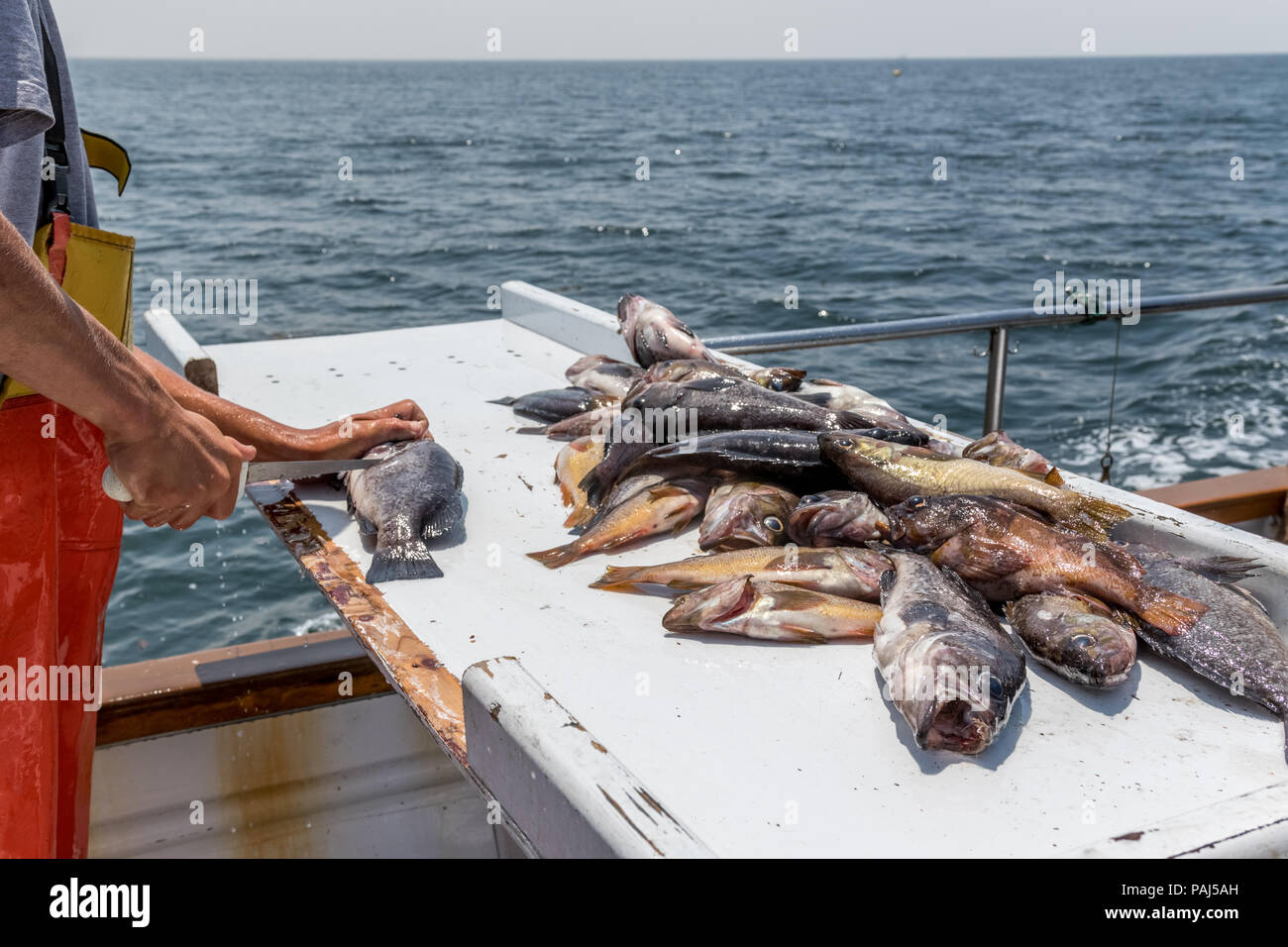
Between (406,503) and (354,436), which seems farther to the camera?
(354,436)

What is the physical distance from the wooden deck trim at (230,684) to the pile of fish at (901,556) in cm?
106

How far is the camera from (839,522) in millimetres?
2328

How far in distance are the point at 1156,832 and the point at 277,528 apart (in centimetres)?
211

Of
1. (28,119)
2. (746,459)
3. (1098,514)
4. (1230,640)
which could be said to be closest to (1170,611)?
(1230,640)

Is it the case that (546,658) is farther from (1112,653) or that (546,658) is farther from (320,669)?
(320,669)

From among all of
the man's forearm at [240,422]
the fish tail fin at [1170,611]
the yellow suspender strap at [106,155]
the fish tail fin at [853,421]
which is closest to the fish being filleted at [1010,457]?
the fish tail fin at [853,421]

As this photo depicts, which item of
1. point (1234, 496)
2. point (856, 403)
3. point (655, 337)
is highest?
point (655, 337)

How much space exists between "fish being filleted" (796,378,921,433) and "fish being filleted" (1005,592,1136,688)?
93 cm

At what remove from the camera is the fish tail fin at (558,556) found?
96.7 inches

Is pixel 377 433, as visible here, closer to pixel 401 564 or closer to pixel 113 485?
pixel 401 564

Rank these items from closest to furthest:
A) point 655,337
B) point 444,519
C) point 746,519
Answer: point 746,519, point 444,519, point 655,337

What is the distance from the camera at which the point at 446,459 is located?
9.56ft

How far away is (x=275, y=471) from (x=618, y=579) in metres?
0.91

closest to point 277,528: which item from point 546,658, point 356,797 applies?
point 546,658
